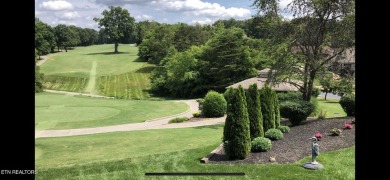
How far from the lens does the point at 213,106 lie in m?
25.1

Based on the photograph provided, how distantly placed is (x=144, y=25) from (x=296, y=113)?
213 ft

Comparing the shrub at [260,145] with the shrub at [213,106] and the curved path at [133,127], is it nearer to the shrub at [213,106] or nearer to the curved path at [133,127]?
the curved path at [133,127]

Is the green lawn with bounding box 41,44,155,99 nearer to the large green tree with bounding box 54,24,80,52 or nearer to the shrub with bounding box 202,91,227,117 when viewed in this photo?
the large green tree with bounding box 54,24,80,52

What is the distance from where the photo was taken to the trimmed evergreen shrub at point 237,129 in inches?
380

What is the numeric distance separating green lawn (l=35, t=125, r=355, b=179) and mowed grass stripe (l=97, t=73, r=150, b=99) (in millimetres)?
29835

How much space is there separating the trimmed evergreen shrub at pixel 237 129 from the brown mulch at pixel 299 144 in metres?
Answer: 0.26

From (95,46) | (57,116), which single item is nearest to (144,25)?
(95,46)

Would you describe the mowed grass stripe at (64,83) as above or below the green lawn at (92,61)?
below

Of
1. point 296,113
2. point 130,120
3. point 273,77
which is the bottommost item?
point 130,120

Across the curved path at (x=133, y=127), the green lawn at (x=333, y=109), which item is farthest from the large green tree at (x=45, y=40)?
the green lawn at (x=333, y=109)
